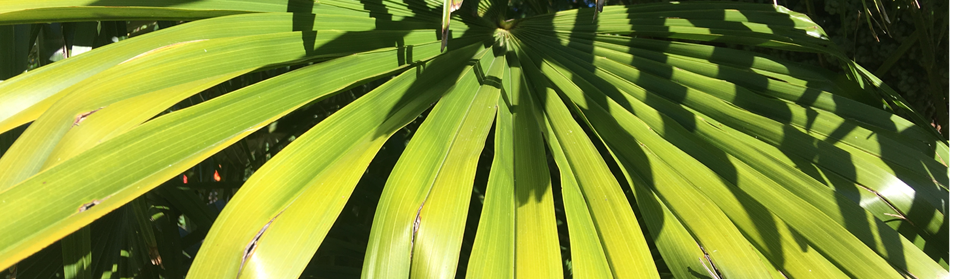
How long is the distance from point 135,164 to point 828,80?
2.94ft

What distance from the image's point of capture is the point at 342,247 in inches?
38.4

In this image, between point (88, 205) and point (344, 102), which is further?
point (344, 102)

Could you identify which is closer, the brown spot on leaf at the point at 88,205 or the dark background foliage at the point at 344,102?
the brown spot on leaf at the point at 88,205

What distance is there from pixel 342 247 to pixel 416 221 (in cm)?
58

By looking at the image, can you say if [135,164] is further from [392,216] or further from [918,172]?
[918,172]

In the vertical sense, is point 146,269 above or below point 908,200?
below

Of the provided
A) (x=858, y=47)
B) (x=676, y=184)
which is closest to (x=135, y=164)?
(x=676, y=184)

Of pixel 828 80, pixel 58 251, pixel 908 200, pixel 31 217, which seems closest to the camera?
pixel 31 217

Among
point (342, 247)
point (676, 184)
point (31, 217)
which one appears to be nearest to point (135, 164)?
point (31, 217)

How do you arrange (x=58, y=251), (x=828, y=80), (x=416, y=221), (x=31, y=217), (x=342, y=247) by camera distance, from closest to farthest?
(x=31, y=217)
(x=416, y=221)
(x=828, y=80)
(x=58, y=251)
(x=342, y=247)

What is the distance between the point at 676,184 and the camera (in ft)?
1.74

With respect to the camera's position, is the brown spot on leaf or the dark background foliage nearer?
the brown spot on leaf

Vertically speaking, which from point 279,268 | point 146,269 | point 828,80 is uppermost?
point 828,80

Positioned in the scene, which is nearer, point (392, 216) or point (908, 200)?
point (392, 216)
